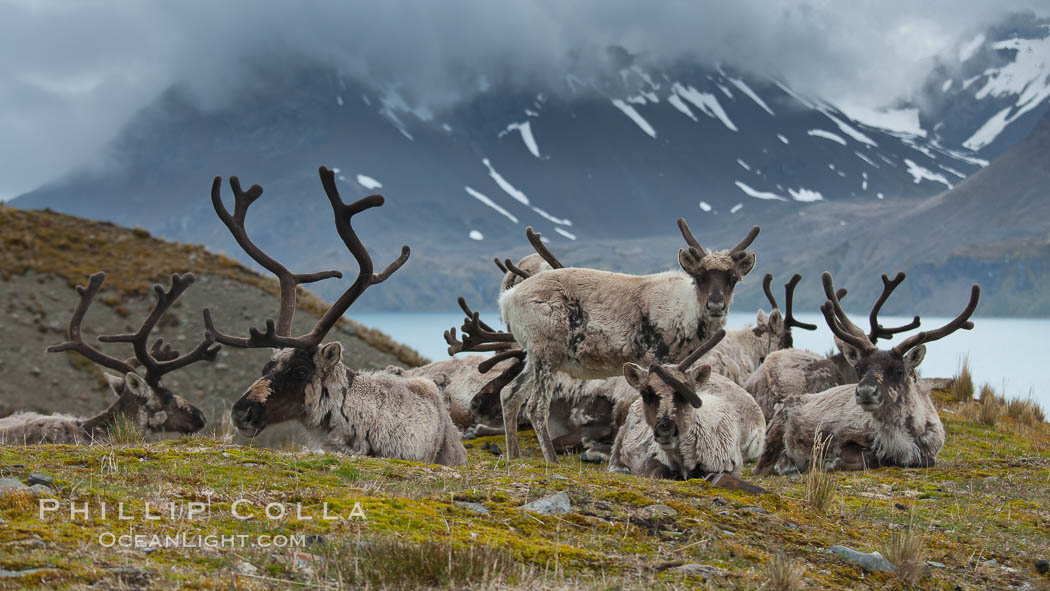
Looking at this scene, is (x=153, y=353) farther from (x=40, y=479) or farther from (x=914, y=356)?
(x=914, y=356)

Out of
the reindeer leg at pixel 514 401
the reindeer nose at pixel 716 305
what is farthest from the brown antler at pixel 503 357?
the reindeer nose at pixel 716 305

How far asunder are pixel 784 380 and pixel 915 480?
471 centimetres

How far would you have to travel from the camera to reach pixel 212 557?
4.73 meters

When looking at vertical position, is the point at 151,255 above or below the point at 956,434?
above

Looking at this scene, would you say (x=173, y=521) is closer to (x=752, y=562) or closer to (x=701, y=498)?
(x=752, y=562)

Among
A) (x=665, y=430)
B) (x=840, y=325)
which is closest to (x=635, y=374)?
(x=665, y=430)

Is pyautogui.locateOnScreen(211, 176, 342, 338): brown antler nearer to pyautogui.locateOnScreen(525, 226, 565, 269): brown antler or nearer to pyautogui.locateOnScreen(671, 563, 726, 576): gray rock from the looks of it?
pyautogui.locateOnScreen(525, 226, 565, 269): brown antler

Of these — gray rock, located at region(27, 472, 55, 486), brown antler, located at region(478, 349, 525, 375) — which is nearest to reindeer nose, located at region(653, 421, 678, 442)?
brown antler, located at region(478, 349, 525, 375)

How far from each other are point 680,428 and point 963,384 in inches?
490

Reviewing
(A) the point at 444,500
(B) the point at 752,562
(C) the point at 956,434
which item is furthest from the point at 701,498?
(C) the point at 956,434

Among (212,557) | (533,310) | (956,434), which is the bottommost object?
(212,557)

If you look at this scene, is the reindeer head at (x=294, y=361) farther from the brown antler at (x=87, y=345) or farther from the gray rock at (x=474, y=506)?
the brown antler at (x=87, y=345)

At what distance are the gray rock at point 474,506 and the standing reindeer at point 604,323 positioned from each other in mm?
6357

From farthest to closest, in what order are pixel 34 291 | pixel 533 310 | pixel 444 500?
1. pixel 34 291
2. pixel 533 310
3. pixel 444 500
